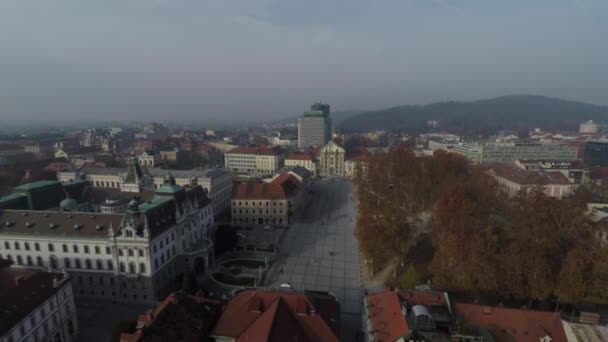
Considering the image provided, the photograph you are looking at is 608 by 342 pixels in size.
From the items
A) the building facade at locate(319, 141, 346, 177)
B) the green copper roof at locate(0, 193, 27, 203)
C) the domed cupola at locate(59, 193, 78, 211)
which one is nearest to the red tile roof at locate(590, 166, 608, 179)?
the building facade at locate(319, 141, 346, 177)

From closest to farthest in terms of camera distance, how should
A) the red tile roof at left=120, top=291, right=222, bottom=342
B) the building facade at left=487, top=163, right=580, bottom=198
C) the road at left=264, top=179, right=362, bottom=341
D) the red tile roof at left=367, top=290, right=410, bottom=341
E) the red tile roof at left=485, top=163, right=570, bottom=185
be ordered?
1. the red tile roof at left=120, top=291, right=222, bottom=342
2. the red tile roof at left=367, top=290, right=410, bottom=341
3. the road at left=264, top=179, right=362, bottom=341
4. the red tile roof at left=485, top=163, right=570, bottom=185
5. the building facade at left=487, top=163, right=580, bottom=198

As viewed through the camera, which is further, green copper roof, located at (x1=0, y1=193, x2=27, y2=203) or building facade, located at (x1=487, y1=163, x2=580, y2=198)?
building facade, located at (x1=487, y1=163, x2=580, y2=198)

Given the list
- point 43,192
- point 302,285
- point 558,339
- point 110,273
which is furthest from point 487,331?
point 43,192

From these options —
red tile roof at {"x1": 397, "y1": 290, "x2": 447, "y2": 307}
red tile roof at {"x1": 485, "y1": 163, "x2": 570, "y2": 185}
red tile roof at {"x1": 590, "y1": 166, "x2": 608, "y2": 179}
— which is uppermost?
red tile roof at {"x1": 485, "y1": 163, "x2": 570, "y2": 185}

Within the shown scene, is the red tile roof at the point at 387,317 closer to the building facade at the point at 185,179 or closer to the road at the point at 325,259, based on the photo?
the road at the point at 325,259

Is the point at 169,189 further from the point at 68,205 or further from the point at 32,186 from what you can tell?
the point at 32,186

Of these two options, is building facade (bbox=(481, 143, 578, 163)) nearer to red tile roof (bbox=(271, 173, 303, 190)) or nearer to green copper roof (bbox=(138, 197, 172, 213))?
red tile roof (bbox=(271, 173, 303, 190))

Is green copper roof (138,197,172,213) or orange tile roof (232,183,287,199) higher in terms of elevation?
green copper roof (138,197,172,213)
